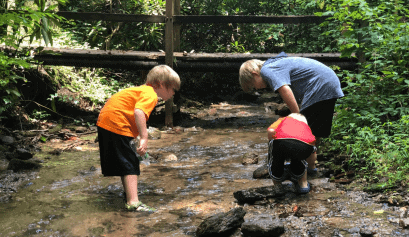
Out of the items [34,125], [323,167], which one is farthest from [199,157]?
[34,125]

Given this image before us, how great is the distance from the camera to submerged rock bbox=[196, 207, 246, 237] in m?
2.48

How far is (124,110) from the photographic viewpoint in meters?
3.22

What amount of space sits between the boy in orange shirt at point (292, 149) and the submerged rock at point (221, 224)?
2.42 ft

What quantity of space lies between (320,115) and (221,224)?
1.68m

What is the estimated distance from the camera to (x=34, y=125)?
623 cm

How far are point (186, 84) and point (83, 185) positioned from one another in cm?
640

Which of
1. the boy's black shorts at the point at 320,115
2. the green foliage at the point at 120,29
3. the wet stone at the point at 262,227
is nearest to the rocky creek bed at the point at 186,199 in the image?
the wet stone at the point at 262,227

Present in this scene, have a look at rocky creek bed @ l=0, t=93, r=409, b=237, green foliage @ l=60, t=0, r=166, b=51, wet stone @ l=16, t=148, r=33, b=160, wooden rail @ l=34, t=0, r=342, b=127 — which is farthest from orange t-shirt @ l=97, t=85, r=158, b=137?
green foliage @ l=60, t=0, r=166, b=51

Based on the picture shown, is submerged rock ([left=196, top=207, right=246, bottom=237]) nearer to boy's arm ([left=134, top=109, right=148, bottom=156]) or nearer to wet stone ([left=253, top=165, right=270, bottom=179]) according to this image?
boy's arm ([left=134, top=109, right=148, bottom=156])

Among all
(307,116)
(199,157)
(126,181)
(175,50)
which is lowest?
(199,157)

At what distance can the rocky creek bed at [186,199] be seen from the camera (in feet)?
8.45

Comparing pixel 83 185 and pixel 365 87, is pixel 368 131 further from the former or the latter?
pixel 83 185

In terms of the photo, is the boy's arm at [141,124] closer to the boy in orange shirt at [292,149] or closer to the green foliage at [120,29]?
the boy in orange shirt at [292,149]

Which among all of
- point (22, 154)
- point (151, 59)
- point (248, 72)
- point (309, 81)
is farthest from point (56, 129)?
point (309, 81)
